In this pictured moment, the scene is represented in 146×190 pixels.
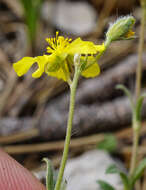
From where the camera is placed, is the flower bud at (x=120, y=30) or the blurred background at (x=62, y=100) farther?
the blurred background at (x=62, y=100)

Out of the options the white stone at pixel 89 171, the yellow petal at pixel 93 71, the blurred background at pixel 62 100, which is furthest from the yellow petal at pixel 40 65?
the white stone at pixel 89 171

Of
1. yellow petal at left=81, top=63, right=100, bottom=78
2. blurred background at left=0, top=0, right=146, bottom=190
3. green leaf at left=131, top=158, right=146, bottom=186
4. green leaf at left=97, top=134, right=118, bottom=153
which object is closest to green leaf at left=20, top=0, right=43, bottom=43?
blurred background at left=0, top=0, right=146, bottom=190

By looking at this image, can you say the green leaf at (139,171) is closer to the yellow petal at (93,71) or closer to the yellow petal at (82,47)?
the yellow petal at (93,71)

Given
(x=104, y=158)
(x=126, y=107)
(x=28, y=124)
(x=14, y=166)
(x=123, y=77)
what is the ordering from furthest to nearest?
(x=123, y=77), (x=126, y=107), (x=28, y=124), (x=104, y=158), (x=14, y=166)

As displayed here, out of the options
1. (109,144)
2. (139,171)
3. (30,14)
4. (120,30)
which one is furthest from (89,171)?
(30,14)

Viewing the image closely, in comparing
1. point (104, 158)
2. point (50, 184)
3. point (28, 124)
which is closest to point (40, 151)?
point (28, 124)

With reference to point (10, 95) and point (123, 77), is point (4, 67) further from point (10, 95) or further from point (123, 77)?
point (123, 77)
